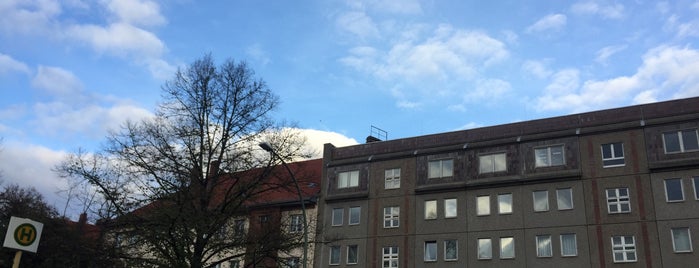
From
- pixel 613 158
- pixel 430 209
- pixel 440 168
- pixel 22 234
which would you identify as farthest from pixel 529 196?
pixel 22 234

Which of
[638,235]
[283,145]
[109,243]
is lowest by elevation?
[109,243]

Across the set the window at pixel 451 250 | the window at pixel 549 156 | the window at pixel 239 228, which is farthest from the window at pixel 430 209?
the window at pixel 239 228

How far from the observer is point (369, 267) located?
39500 mm

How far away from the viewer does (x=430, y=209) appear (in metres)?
38.9

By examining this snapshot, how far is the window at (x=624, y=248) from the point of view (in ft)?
104

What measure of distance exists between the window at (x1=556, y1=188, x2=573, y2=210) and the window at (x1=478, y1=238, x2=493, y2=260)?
447cm

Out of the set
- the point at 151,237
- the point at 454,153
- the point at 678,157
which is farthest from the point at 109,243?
the point at 678,157

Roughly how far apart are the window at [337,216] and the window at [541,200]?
13026 mm

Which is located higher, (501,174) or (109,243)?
(501,174)

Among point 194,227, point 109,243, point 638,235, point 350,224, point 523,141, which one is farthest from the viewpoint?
point 350,224

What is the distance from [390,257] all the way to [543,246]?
950 cm

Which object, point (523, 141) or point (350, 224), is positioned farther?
point (350, 224)

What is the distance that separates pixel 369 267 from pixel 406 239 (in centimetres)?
300

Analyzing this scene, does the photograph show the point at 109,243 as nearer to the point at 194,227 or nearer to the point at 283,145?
the point at 194,227
